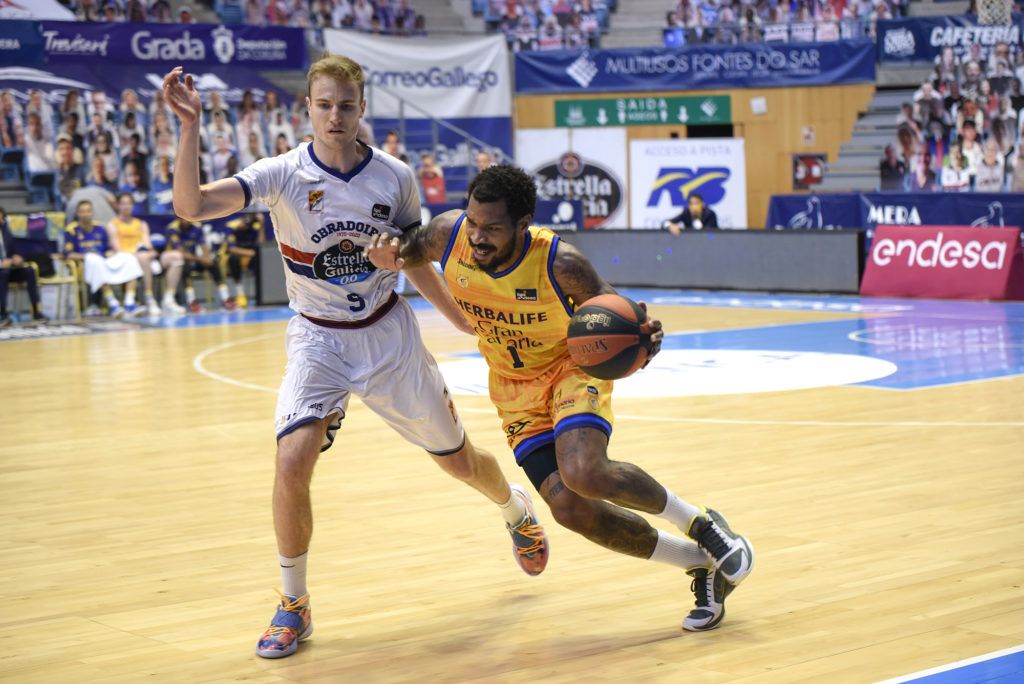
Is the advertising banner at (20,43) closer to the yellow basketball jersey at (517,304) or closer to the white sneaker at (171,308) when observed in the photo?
the white sneaker at (171,308)

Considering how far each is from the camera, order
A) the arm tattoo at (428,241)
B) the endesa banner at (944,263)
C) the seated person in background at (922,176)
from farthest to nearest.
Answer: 1. the seated person in background at (922,176)
2. the endesa banner at (944,263)
3. the arm tattoo at (428,241)

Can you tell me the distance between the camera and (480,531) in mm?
6762

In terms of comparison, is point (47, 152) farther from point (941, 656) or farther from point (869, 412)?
point (941, 656)

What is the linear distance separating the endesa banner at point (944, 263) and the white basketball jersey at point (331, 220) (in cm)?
1444

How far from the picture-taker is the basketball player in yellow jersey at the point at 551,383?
4930 millimetres

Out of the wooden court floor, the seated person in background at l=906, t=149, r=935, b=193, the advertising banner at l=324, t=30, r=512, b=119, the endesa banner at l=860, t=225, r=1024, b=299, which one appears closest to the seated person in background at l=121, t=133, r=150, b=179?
the advertising banner at l=324, t=30, r=512, b=119

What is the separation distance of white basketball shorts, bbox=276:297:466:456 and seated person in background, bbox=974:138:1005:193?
19.0 m

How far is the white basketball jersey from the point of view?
209 inches

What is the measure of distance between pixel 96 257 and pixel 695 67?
13.3 m

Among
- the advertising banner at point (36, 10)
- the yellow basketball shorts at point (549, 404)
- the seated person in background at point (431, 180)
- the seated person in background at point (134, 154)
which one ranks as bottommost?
the yellow basketball shorts at point (549, 404)

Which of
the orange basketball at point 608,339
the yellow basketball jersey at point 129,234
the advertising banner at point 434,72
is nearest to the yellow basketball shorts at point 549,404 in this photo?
the orange basketball at point 608,339

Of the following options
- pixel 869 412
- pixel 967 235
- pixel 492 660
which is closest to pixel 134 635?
pixel 492 660

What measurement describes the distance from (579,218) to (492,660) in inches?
845

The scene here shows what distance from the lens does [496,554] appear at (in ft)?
20.7
